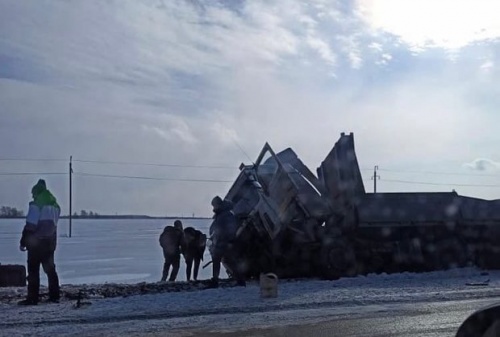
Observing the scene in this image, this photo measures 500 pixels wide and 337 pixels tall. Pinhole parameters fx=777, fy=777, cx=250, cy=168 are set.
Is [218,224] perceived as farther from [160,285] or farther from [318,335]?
[318,335]

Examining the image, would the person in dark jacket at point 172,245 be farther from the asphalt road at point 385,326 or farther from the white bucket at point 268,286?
the asphalt road at point 385,326

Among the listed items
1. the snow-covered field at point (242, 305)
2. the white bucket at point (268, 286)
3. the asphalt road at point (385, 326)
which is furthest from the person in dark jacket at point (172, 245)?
the asphalt road at point (385, 326)

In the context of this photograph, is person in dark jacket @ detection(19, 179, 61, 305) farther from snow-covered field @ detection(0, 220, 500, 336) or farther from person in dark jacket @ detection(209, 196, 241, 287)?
person in dark jacket @ detection(209, 196, 241, 287)

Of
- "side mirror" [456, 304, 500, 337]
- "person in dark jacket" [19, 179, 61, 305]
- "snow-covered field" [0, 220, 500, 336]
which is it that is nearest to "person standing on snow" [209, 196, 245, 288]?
"snow-covered field" [0, 220, 500, 336]

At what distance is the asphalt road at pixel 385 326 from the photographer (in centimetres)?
966

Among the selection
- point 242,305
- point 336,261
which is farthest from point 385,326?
point 336,261

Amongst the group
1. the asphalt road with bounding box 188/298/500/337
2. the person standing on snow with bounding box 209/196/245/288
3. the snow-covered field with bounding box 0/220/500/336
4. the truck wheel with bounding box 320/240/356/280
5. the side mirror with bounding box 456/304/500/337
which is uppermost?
the person standing on snow with bounding box 209/196/245/288

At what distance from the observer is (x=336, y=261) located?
1716cm

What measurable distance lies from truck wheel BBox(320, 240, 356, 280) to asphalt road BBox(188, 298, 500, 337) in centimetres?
524

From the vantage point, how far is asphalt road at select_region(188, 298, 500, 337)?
31.7ft

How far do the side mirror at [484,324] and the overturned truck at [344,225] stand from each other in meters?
11.1

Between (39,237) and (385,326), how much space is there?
5.57m

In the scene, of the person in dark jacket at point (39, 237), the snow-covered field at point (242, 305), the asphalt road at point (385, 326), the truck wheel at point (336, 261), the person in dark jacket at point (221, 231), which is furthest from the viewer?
the truck wheel at point (336, 261)

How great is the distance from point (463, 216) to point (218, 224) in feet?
21.7
